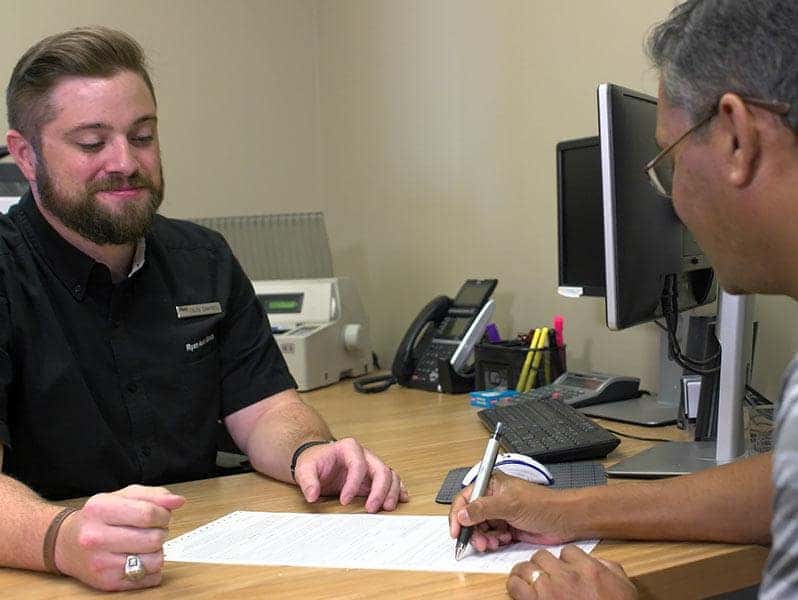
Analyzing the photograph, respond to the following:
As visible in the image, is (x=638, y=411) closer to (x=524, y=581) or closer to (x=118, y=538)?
(x=524, y=581)

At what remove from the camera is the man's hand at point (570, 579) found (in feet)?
3.08

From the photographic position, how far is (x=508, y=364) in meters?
2.05

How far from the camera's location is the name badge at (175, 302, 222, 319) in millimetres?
1634

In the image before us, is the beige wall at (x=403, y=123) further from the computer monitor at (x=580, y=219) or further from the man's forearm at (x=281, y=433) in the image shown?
the man's forearm at (x=281, y=433)

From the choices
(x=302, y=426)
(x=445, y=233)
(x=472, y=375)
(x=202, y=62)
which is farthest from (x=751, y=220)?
(x=202, y=62)

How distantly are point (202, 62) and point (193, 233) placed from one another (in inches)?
56.0

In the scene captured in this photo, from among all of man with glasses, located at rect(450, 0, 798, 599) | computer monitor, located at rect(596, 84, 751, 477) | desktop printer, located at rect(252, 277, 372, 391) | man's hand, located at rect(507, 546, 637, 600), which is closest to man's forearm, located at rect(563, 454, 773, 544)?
man with glasses, located at rect(450, 0, 798, 599)

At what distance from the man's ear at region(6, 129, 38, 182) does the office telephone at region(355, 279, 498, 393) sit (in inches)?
38.2

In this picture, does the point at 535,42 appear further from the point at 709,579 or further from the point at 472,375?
the point at 709,579

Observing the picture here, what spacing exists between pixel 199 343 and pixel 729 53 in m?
1.06

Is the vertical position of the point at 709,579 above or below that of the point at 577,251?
below

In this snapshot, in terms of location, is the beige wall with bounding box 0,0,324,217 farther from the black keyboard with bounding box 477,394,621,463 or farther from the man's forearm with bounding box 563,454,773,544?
the man's forearm with bounding box 563,454,773,544

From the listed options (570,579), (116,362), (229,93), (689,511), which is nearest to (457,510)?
(570,579)

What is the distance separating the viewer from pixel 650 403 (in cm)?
188
